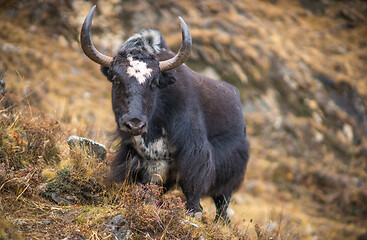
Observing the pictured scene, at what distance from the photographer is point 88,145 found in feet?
16.1

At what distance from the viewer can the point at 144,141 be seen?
4.58m

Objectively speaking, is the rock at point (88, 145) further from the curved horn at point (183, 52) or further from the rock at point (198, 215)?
the rock at point (198, 215)

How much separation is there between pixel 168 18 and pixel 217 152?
18.0 m

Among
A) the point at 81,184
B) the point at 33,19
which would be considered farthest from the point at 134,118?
the point at 33,19

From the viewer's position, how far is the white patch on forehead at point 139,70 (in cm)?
420

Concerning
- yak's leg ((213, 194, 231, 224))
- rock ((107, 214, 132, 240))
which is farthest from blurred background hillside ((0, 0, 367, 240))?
rock ((107, 214, 132, 240))

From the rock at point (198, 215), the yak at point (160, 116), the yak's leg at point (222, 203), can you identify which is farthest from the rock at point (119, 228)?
the yak's leg at point (222, 203)

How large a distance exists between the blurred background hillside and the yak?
7.87 metres

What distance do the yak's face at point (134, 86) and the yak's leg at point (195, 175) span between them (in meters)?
0.85

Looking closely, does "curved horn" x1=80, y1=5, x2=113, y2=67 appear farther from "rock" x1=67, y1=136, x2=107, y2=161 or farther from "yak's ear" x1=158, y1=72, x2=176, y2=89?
"rock" x1=67, y1=136, x2=107, y2=161

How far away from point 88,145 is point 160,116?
3.85 feet

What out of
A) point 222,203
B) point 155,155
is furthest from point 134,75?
point 222,203

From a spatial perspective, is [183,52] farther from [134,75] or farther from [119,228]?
[119,228]

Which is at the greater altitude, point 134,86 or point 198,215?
point 134,86
